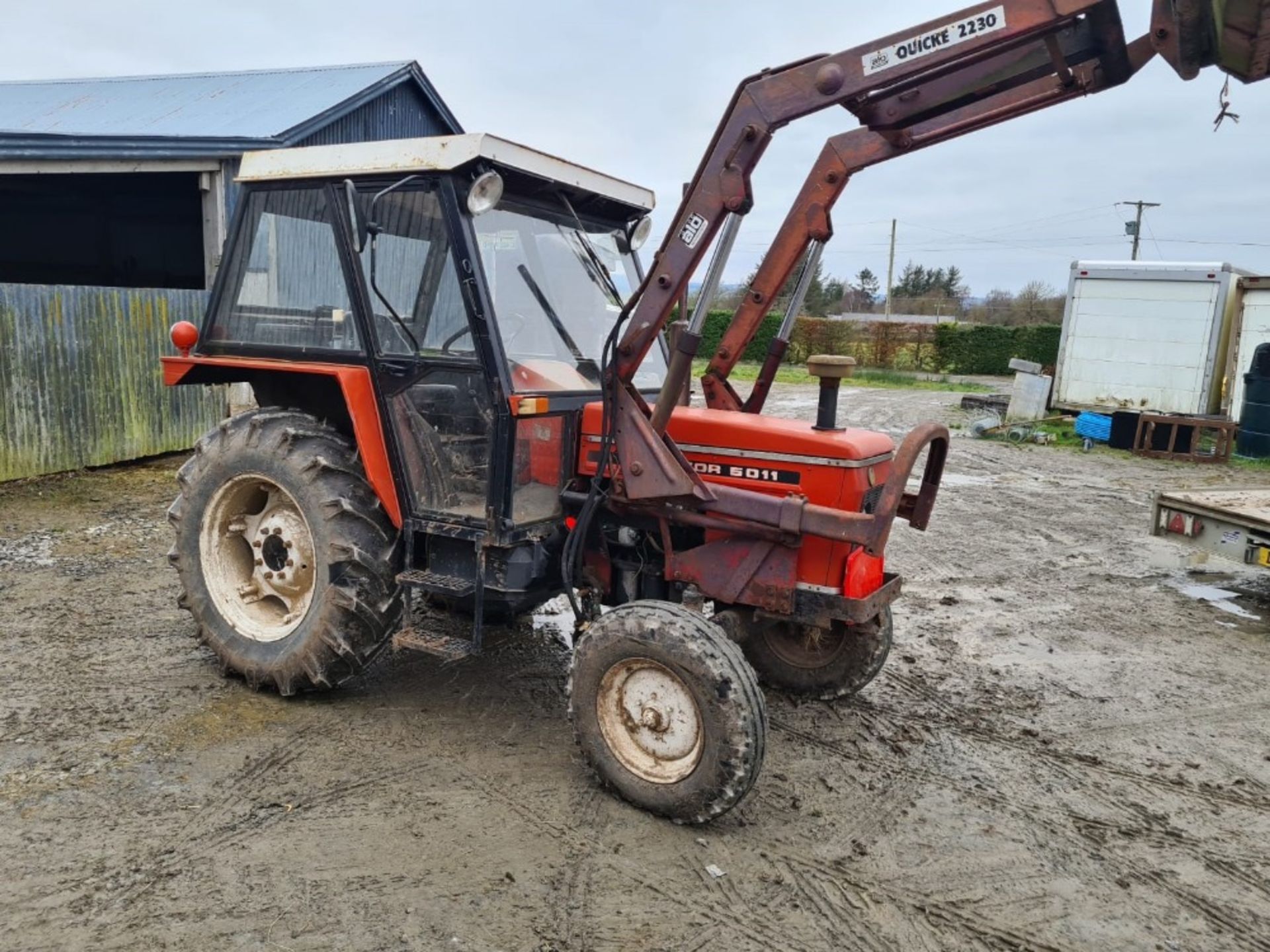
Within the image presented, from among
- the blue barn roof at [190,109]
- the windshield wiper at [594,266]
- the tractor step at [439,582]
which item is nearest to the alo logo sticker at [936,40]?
the windshield wiper at [594,266]

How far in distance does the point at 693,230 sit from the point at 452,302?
0.98 m

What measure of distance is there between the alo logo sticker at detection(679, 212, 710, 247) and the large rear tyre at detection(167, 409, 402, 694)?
165 cm

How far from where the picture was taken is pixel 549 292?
12.3 feet

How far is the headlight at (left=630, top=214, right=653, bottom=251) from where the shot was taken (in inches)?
168

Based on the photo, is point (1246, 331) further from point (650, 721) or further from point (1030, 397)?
point (650, 721)

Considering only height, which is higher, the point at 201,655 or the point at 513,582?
the point at 513,582

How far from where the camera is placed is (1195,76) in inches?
103

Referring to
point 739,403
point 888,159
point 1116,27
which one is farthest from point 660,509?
point 1116,27

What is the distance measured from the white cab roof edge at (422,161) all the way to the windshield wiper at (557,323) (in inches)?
15.6

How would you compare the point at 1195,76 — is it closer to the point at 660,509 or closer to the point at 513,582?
the point at 660,509

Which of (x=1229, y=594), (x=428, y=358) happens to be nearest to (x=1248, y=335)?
(x=1229, y=594)

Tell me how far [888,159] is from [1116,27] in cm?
89

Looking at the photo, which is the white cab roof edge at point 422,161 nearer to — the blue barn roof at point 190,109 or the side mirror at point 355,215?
the side mirror at point 355,215

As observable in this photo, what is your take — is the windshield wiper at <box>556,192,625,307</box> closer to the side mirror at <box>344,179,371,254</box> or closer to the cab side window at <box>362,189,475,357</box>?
the cab side window at <box>362,189,475,357</box>
